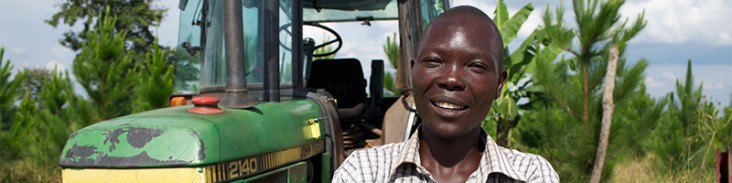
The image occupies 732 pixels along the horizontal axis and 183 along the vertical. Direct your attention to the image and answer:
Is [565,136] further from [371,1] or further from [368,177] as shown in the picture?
[368,177]

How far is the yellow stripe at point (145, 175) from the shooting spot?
8.95ft

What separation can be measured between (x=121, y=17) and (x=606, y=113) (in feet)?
60.6

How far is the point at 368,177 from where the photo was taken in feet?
5.51

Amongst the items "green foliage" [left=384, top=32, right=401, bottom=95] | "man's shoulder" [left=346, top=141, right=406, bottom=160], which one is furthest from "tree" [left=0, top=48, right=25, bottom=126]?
"man's shoulder" [left=346, top=141, right=406, bottom=160]

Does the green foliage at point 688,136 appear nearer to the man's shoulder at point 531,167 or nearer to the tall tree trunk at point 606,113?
the tall tree trunk at point 606,113

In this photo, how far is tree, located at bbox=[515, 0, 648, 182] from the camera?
23.9 ft

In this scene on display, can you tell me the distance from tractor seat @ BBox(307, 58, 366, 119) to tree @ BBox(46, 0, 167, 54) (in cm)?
1838

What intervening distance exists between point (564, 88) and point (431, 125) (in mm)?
6184

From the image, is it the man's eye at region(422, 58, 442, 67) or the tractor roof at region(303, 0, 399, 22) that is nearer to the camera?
the man's eye at region(422, 58, 442, 67)

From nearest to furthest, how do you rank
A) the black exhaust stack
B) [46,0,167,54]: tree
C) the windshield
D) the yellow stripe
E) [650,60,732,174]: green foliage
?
1. the yellow stripe
2. the black exhaust stack
3. the windshield
4. [650,60,732,174]: green foliage
5. [46,0,167,54]: tree

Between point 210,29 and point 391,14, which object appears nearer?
point 210,29

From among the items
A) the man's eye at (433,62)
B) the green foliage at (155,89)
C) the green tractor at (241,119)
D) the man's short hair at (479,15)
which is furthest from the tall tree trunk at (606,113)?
the man's eye at (433,62)

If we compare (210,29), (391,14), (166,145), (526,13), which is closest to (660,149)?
(526,13)

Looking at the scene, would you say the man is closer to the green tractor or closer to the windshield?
the green tractor
